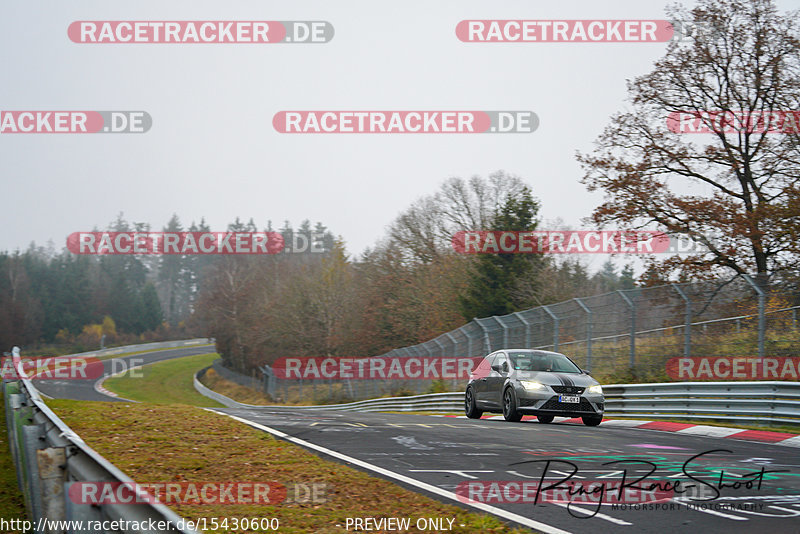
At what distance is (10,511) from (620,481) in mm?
5550

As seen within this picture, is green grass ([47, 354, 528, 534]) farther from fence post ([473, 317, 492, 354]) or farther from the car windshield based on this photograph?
fence post ([473, 317, 492, 354])

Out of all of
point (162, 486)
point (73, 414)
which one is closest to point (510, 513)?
point (162, 486)

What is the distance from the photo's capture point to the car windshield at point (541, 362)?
51.4 feet

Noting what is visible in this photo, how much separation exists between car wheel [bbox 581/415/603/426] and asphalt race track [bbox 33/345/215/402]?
41024mm

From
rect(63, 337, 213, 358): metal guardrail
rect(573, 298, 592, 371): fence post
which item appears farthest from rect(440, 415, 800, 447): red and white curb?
rect(63, 337, 213, 358): metal guardrail

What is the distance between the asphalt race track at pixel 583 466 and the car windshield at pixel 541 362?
1.97 meters

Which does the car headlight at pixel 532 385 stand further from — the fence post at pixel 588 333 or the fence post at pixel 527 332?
the fence post at pixel 527 332

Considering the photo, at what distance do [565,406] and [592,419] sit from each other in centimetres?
97

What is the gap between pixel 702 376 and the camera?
17250 mm

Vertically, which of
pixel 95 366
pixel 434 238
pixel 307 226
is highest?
pixel 307 226

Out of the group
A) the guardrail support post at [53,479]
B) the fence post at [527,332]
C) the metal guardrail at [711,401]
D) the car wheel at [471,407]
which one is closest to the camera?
the guardrail support post at [53,479]

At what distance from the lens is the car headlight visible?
14930 millimetres

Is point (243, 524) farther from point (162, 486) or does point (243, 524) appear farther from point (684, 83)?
point (684, 83)

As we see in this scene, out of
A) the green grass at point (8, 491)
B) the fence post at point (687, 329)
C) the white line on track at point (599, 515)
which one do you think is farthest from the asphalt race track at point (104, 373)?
the white line on track at point (599, 515)
